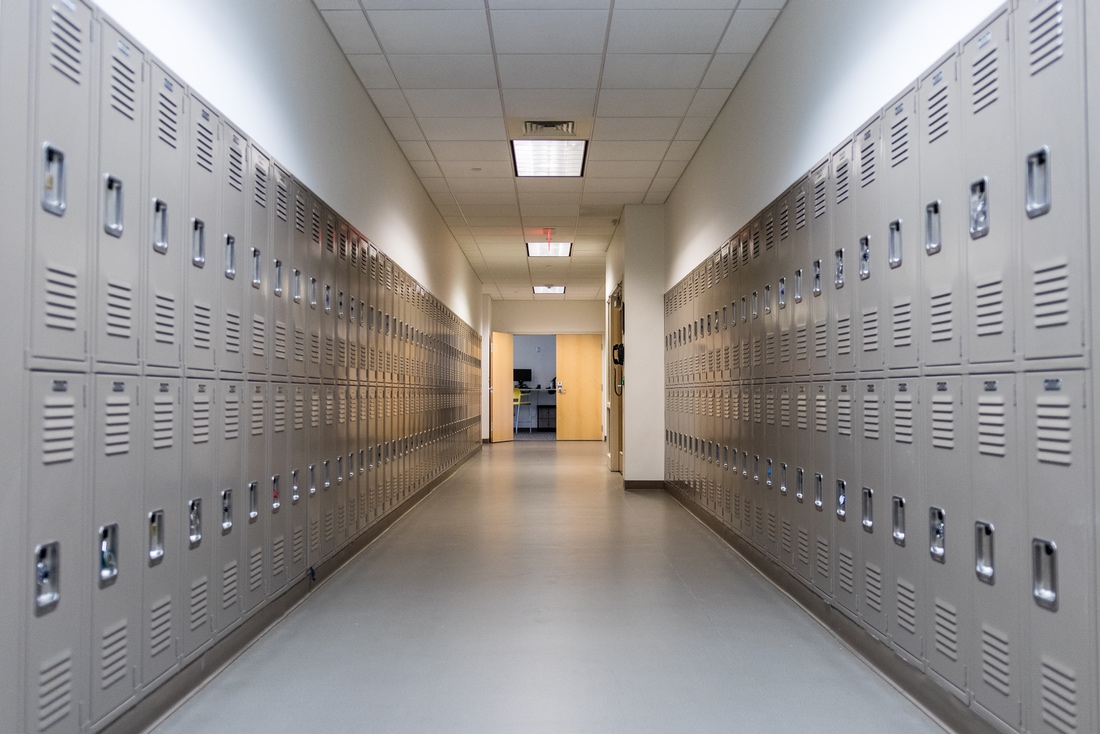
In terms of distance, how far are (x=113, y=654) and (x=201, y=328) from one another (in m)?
1.09

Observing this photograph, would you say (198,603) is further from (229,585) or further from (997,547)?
(997,547)

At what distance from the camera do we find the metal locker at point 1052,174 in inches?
72.6

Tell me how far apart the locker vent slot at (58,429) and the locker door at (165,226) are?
16.1 inches

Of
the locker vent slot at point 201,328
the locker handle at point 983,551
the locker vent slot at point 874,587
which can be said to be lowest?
the locker vent slot at point 874,587

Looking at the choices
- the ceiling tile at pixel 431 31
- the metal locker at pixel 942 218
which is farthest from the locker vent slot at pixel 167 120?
the metal locker at pixel 942 218

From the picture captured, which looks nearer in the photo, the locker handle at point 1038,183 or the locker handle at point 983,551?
the locker handle at point 1038,183

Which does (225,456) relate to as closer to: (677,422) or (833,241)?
(833,241)

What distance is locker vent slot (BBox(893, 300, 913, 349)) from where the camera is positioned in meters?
2.70

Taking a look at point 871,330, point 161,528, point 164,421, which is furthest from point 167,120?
point 871,330

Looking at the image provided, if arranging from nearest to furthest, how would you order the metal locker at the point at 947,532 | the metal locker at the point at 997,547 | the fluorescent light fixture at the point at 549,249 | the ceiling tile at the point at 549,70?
the metal locker at the point at 997,547 → the metal locker at the point at 947,532 → the ceiling tile at the point at 549,70 → the fluorescent light fixture at the point at 549,249

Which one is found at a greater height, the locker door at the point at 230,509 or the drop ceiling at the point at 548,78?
the drop ceiling at the point at 548,78

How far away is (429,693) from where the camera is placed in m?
2.71

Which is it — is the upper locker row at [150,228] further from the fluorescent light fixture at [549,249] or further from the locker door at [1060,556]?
the fluorescent light fixture at [549,249]

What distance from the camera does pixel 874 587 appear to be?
302cm
